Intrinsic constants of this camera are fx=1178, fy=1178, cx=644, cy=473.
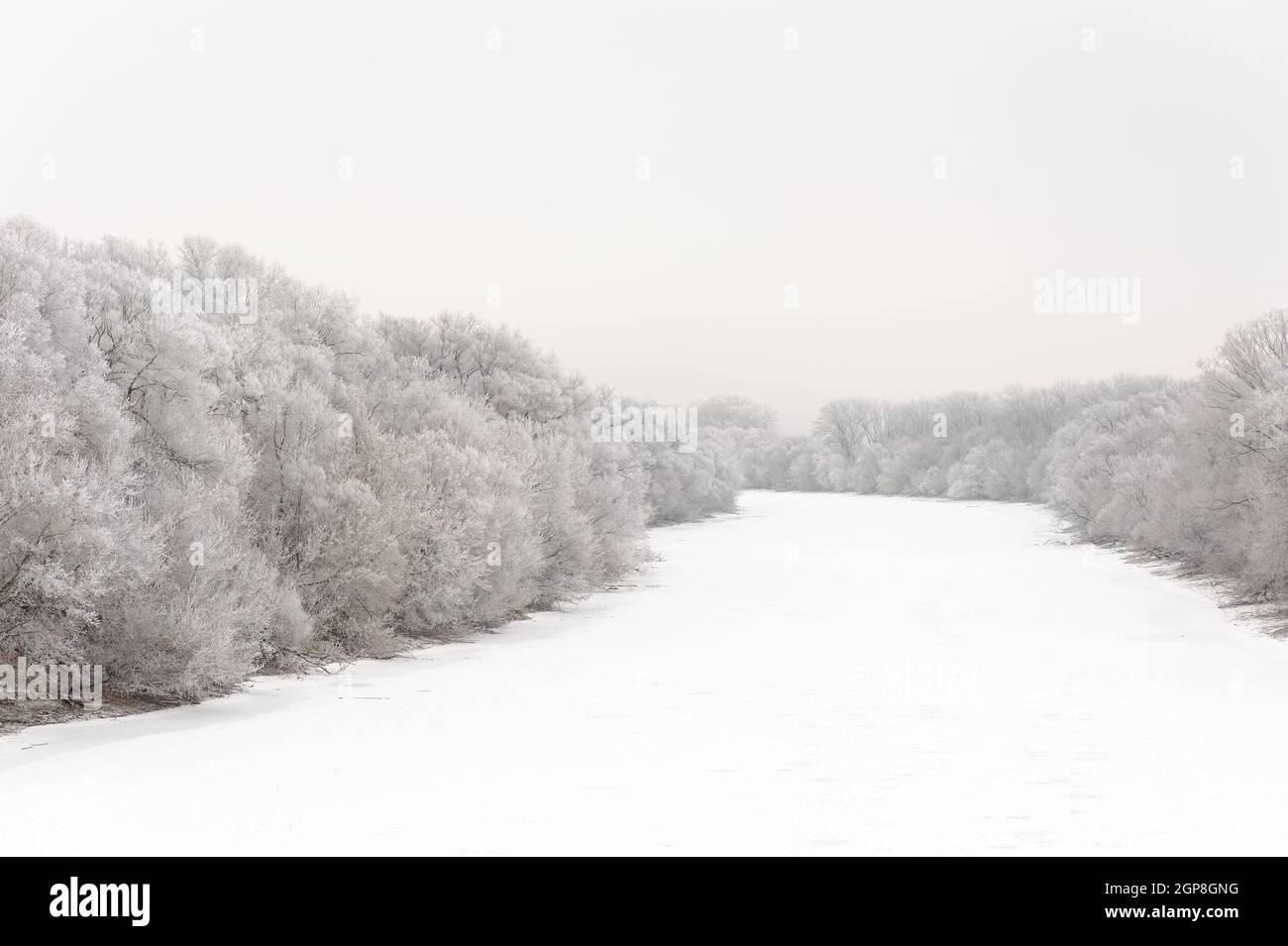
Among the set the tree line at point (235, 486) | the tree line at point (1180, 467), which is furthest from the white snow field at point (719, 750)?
the tree line at point (1180, 467)

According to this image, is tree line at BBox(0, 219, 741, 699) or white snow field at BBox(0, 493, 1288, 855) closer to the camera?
white snow field at BBox(0, 493, 1288, 855)

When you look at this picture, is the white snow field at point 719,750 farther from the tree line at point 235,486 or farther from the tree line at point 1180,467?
the tree line at point 1180,467

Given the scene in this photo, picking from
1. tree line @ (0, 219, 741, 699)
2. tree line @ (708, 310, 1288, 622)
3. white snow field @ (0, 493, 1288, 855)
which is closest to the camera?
white snow field @ (0, 493, 1288, 855)

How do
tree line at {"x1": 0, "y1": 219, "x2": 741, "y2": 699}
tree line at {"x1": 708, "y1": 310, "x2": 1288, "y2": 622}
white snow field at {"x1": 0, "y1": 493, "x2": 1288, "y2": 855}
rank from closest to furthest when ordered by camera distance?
white snow field at {"x1": 0, "y1": 493, "x2": 1288, "y2": 855} → tree line at {"x1": 0, "y1": 219, "x2": 741, "y2": 699} → tree line at {"x1": 708, "y1": 310, "x2": 1288, "y2": 622}

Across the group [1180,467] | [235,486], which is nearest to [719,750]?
[235,486]

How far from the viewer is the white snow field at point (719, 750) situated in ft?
24.5

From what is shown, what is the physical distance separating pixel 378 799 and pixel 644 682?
6431 mm

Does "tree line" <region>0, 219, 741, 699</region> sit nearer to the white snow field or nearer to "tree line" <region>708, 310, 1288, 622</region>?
the white snow field

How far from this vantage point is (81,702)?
11.7 metres

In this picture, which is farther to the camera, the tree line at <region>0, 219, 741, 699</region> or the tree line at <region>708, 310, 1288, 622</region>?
the tree line at <region>708, 310, 1288, 622</region>

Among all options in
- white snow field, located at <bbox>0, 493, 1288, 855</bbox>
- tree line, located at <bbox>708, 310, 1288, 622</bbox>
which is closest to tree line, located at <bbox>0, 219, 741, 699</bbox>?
white snow field, located at <bbox>0, 493, 1288, 855</bbox>

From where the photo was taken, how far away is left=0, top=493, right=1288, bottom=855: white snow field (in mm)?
7473

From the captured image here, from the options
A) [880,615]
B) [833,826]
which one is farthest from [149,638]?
[880,615]

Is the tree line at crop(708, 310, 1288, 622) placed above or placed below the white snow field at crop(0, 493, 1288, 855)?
above
